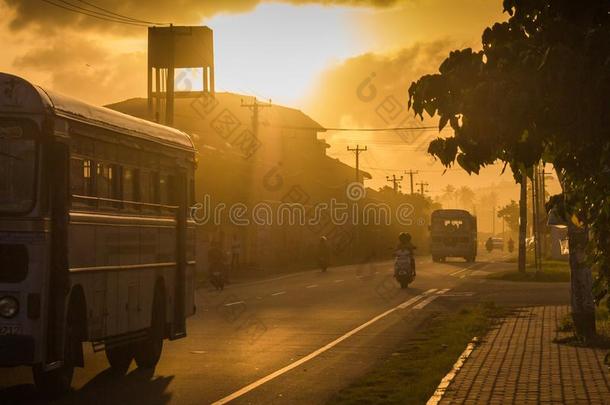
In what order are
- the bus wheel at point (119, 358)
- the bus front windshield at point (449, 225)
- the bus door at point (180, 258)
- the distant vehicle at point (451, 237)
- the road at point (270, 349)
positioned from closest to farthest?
the road at point (270, 349), the bus wheel at point (119, 358), the bus door at point (180, 258), the distant vehicle at point (451, 237), the bus front windshield at point (449, 225)

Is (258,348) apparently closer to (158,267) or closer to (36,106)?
(158,267)

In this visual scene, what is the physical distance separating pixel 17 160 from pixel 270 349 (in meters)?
7.59

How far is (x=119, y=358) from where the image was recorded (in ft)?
51.6

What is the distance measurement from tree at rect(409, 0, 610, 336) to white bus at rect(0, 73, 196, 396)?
5.73m

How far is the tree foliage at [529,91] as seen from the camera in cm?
636

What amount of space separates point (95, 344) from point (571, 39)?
8381mm

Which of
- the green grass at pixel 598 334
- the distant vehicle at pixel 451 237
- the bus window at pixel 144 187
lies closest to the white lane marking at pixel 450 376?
the green grass at pixel 598 334

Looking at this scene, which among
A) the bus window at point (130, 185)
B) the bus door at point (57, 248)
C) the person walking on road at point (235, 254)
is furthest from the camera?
the person walking on road at point (235, 254)

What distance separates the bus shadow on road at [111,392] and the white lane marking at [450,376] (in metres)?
2.87

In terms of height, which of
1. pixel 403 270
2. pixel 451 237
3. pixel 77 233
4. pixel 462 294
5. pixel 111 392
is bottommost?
pixel 111 392

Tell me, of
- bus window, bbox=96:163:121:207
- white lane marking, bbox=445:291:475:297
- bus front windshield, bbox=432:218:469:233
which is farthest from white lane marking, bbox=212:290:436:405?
bus front windshield, bbox=432:218:469:233

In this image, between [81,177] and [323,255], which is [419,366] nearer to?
[81,177]

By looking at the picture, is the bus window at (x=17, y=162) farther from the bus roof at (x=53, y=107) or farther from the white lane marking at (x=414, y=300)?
the white lane marking at (x=414, y=300)

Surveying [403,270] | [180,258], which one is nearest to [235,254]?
[403,270]
